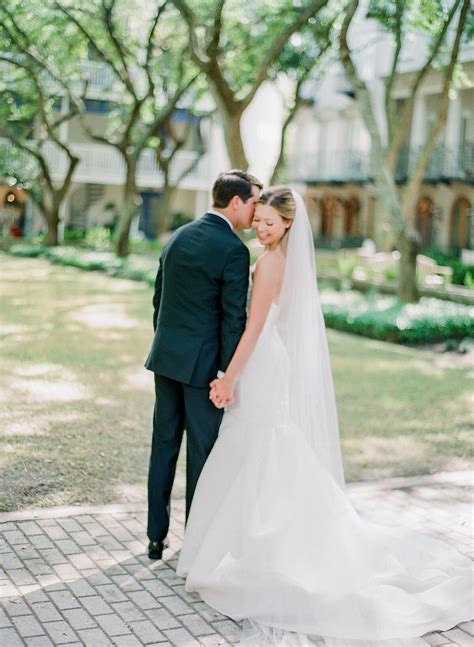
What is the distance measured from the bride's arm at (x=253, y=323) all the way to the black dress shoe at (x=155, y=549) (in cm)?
86

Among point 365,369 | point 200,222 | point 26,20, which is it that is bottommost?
point 365,369

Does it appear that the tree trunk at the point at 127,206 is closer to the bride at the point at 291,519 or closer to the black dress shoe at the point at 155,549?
Answer: the bride at the point at 291,519

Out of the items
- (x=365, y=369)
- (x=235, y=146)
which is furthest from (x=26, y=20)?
(x=365, y=369)

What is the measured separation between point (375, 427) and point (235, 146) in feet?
30.8

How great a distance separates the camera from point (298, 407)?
5.22 m

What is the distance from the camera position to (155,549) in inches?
208

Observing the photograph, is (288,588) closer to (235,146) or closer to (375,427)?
(375,427)

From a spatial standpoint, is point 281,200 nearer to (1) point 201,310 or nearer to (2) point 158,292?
(1) point 201,310

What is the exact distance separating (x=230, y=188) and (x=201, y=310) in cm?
64

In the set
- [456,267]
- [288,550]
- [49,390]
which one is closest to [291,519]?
[288,550]

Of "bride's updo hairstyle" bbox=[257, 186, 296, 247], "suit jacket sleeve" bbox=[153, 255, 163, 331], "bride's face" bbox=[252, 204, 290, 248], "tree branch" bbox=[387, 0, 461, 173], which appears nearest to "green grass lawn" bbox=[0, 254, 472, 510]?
"suit jacket sleeve" bbox=[153, 255, 163, 331]

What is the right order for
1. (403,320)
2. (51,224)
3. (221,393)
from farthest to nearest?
(51,224) → (403,320) → (221,393)

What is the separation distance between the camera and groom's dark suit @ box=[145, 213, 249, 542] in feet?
16.4

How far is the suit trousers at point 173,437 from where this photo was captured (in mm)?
5168
